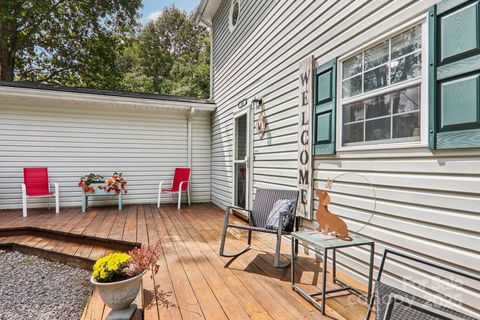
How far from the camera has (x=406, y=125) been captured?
78.9 inches

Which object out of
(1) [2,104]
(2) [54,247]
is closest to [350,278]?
(2) [54,247]

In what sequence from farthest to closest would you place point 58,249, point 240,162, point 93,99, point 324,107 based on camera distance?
point 93,99
point 240,162
point 58,249
point 324,107

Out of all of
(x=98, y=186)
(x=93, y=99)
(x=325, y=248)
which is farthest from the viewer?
(x=93, y=99)

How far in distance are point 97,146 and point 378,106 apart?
589 cm

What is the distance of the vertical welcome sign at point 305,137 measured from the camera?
2955 millimetres

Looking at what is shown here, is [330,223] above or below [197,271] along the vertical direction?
above

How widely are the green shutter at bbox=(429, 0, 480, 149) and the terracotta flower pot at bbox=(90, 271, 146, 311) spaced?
2.26 m

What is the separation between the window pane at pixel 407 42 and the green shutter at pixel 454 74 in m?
0.16

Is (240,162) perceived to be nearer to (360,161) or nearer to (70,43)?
(360,161)

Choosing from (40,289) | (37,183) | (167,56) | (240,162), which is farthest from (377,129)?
(167,56)

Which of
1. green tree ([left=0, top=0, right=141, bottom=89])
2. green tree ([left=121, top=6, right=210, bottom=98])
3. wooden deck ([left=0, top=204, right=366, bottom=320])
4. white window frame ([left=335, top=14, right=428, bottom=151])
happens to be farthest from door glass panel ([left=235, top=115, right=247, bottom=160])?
green tree ([left=0, top=0, right=141, bottom=89])

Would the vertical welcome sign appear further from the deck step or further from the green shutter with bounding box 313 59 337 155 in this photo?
the deck step

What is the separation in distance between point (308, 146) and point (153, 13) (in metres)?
17.9

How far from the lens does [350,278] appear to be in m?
2.41
